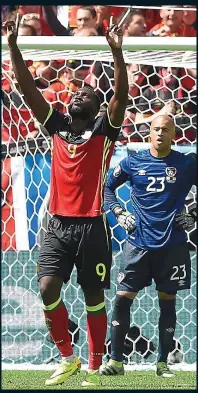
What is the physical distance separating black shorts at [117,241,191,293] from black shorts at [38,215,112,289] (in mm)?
907

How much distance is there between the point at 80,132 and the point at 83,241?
2.37 ft

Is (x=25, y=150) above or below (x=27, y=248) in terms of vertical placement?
above

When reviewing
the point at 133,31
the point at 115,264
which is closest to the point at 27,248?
the point at 115,264

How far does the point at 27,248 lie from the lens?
8.02 meters

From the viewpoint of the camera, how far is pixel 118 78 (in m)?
5.71

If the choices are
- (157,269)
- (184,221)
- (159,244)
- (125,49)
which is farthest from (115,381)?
(125,49)

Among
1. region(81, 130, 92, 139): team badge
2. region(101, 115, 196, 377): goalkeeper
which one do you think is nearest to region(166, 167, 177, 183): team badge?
region(101, 115, 196, 377): goalkeeper

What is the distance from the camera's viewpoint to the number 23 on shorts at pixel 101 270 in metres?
5.92

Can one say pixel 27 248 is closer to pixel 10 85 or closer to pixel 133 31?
pixel 10 85

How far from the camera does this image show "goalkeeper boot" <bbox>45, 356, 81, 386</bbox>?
583cm

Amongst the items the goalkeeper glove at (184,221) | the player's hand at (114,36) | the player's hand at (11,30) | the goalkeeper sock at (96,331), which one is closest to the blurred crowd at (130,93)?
the goalkeeper glove at (184,221)

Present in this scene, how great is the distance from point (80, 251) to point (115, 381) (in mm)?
990

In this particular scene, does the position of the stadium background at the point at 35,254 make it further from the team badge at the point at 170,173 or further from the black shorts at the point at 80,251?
the black shorts at the point at 80,251

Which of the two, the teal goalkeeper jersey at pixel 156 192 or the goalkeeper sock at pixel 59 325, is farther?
the teal goalkeeper jersey at pixel 156 192
